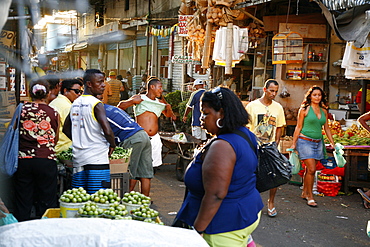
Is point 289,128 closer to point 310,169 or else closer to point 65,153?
point 310,169

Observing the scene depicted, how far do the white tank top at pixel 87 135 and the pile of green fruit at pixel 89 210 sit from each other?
1.53 meters

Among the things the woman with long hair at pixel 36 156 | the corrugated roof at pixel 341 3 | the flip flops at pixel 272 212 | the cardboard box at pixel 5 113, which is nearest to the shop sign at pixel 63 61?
the corrugated roof at pixel 341 3

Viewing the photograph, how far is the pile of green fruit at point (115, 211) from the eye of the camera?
4.20 meters

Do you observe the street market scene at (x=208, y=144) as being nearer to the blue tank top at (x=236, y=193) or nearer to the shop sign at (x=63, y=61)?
the blue tank top at (x=236, y=193)

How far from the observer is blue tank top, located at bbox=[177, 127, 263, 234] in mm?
3615

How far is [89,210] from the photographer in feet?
13.8

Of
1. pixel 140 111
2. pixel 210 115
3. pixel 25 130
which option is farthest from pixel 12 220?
pixel 140 111

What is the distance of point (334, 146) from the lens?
29.9ft

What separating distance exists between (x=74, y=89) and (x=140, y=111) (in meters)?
1.29

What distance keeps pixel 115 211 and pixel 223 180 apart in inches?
49.5

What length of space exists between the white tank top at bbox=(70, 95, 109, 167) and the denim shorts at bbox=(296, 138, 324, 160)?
165 inches

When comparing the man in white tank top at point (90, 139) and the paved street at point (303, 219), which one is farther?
the paved street at point (303, 219)

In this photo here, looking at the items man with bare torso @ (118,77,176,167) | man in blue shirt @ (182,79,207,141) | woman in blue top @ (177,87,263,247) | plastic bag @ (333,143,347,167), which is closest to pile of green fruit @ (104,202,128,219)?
woman in blue top @ (177,87,263,247)

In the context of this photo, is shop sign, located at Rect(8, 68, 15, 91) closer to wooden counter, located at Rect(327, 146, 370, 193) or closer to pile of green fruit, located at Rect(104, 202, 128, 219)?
wooden counter, located at Rect(327, 146, 370, 193)
